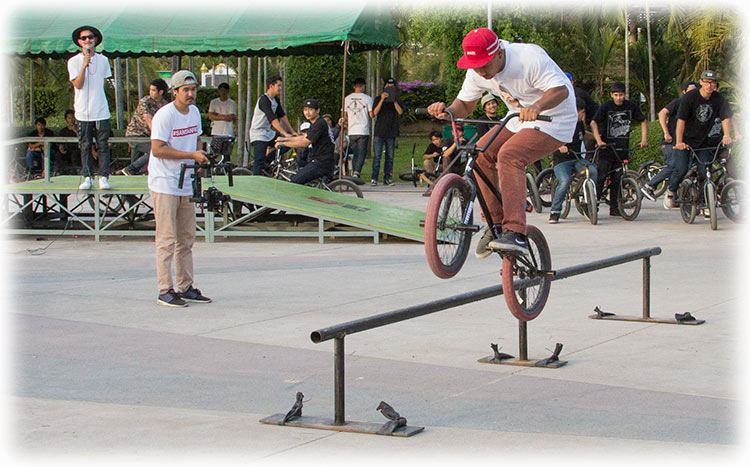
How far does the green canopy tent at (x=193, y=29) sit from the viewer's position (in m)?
17.8

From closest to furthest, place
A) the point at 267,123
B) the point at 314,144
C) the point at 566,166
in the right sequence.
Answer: the point at 314,144
the point at 566,166
the point at 267,123

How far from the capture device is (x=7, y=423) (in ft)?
18.4

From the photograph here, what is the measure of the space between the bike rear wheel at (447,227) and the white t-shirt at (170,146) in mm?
3797

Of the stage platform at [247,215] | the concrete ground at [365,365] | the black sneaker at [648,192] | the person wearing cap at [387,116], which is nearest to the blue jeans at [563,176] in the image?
the stage platform at [247,215]

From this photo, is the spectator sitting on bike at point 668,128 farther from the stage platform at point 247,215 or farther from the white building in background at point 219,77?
the white building in background at point 219,77

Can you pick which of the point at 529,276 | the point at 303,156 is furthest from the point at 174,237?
the point at 303,156

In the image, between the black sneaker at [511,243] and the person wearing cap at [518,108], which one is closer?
the person wearing cap at [518,108]

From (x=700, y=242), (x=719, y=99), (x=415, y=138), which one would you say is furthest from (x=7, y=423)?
(x=415, y=138)

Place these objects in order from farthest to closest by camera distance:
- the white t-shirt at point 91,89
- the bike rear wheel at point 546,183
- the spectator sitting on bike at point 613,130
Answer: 1. the bike rear wheel at point 546,183
2. the spectator sitting on bike at point 613,130
3. the white t-shirt at point 91,89

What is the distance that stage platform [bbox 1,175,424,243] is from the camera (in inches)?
525

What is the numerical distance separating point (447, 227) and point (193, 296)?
13.0ft

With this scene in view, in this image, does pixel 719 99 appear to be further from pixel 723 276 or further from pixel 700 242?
pixel 723 276

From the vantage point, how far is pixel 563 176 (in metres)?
15.4

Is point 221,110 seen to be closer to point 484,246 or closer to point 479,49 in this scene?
point 484,246
